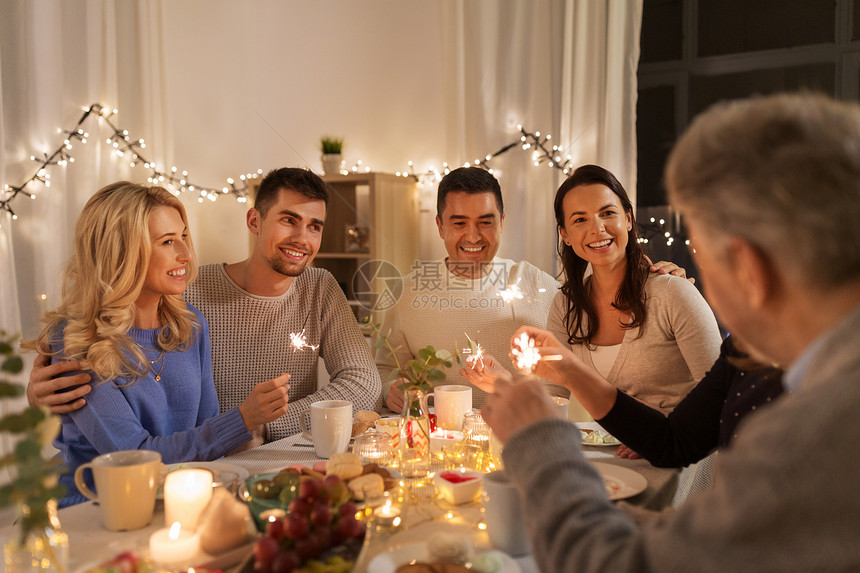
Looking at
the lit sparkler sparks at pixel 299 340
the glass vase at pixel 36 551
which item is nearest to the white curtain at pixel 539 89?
the lit sparkler sparks at pixel 299 340

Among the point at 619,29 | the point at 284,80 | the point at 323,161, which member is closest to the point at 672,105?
the point at 619,29

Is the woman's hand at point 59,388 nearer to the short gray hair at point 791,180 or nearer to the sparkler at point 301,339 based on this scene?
the sparkler at point 301,339

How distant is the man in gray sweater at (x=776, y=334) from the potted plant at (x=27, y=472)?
Answer: 24.1 inches

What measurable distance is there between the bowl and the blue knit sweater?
61 centimetres

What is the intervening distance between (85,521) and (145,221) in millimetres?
886

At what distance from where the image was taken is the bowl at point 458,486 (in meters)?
1.27

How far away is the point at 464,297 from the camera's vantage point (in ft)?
9.47

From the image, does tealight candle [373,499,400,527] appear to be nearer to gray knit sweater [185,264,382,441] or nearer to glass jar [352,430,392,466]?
glass jar [352,430,392,466]

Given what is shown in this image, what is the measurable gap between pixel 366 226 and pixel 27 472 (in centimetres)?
338

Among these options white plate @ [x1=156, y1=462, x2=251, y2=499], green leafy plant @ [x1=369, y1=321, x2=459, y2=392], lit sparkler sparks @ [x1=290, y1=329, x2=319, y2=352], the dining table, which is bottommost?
the dining table

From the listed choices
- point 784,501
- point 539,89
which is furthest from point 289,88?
point 784,501

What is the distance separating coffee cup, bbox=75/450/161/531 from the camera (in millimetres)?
1169

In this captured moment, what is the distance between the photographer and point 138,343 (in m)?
1.83

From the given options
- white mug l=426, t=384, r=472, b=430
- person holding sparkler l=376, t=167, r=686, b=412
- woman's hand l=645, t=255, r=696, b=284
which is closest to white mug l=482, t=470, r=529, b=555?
white mug l=426, t=384, r=472, b=430
